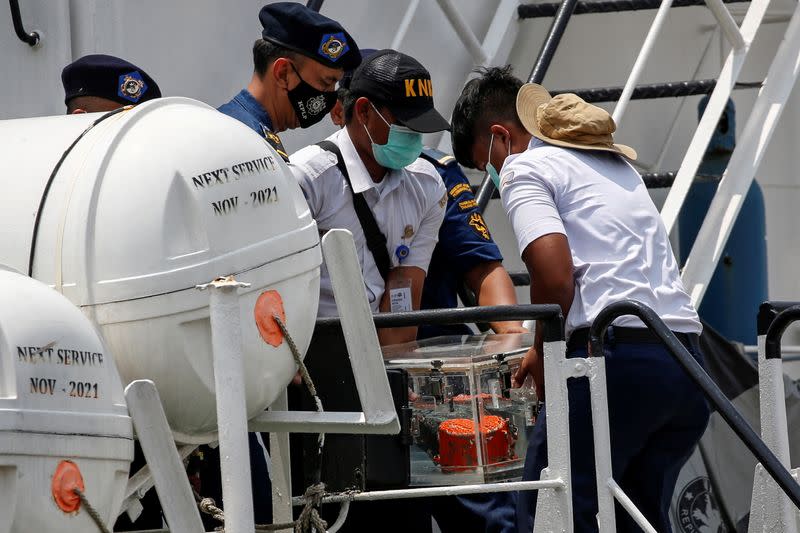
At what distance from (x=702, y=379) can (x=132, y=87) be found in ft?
5.69

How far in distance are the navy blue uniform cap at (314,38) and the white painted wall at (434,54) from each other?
57cm

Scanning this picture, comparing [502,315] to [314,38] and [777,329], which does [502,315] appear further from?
[314,38]

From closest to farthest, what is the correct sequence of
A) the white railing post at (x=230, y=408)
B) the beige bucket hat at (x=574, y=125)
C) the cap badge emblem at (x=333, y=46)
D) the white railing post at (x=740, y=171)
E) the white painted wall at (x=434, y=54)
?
the white railing post at (x=230, y=408)
the beige bucket hat at (x=574, y=125)
the cap badge emblem at (x=333, y=46)
the white painted wall at (x=434, y=54)
the white railing post at (x=740, y=171)

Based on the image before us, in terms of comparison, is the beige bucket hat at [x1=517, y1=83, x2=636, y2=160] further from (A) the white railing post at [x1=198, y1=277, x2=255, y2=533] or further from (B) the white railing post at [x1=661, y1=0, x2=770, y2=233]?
(A) the white railing post at [x1=198, y1=277, x2=255, y2=533]

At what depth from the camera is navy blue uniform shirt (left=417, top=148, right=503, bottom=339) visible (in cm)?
379

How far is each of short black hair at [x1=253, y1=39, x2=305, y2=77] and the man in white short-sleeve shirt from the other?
192 mm

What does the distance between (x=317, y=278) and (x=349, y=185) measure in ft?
3.60

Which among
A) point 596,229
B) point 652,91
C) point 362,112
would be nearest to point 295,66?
point 362,112

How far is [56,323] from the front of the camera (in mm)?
1822

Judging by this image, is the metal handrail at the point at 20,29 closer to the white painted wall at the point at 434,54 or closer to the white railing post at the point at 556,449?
the white painted wall at the point at 434,54

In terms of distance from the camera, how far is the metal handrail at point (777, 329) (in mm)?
2875

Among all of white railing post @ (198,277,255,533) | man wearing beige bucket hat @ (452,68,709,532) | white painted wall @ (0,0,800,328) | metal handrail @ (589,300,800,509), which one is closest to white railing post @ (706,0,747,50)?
white painted wall @ (0,0,800,328)

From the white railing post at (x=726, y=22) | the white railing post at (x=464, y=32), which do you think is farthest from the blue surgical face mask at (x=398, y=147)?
the white railing post at (x=726, y=22)

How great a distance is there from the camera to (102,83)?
11.1 ft
